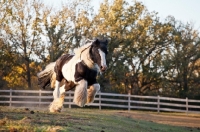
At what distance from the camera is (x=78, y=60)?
1087cm

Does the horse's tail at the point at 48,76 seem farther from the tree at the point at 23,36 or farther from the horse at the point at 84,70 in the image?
the tree at the point at 23,36

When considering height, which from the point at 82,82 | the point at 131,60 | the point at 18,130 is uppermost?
the point at 131,60

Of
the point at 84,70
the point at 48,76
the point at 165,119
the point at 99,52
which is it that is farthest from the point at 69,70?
the point at 165,119

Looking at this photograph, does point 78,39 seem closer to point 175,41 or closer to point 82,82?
point 175,41

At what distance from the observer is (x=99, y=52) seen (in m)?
10.1

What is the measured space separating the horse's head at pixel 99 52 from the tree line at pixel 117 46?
21.7 m

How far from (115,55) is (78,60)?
2390cm

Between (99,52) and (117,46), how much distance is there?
24.6m

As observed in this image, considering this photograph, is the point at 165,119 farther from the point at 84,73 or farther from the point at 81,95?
the point at 81,95

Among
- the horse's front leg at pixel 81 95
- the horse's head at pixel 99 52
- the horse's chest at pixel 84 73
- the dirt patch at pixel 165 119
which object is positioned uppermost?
the horse's head at pixel 99 52

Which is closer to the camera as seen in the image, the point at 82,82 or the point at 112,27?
the point at 82,82

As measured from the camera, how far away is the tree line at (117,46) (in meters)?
32.7

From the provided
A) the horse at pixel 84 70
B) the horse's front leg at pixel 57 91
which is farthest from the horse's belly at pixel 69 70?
the horse's front leg at pixel 57 91

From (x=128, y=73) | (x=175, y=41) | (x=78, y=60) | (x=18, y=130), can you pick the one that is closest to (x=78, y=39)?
(x=128, y=73)
